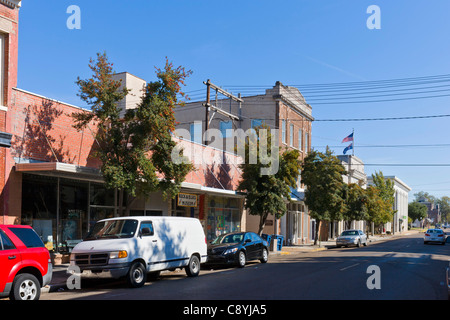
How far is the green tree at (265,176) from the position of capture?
1024 inches

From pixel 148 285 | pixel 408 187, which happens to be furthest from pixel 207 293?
pixel 408 187

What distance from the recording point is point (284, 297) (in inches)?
420

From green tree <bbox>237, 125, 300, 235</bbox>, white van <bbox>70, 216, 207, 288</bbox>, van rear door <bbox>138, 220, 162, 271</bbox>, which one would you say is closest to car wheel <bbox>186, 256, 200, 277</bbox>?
white van <bbox>70, 216, 207, 288</bbox>

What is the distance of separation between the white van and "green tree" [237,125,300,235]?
1078 cm

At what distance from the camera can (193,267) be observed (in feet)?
51.0

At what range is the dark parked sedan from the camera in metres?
18.0

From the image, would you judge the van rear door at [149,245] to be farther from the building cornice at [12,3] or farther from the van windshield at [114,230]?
the building cornice at [12,3]

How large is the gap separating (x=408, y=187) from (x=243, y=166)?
89277 millimetres

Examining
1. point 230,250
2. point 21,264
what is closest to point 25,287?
point 21,264

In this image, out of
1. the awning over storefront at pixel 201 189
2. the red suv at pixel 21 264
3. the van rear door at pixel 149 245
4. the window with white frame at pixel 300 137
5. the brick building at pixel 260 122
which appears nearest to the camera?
the red suv at pixel 21 264

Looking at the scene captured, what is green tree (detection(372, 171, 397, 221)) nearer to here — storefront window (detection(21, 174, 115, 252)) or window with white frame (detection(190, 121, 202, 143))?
window with white frame (detection(190, 121, 202, 143))

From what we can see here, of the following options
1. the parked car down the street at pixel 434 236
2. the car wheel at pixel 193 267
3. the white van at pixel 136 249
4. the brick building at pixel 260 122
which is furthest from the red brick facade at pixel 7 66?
the parked car down the street at pixel 434 236

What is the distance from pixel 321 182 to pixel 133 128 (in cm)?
2060

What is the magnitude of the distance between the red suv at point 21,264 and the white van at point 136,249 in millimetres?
2049
